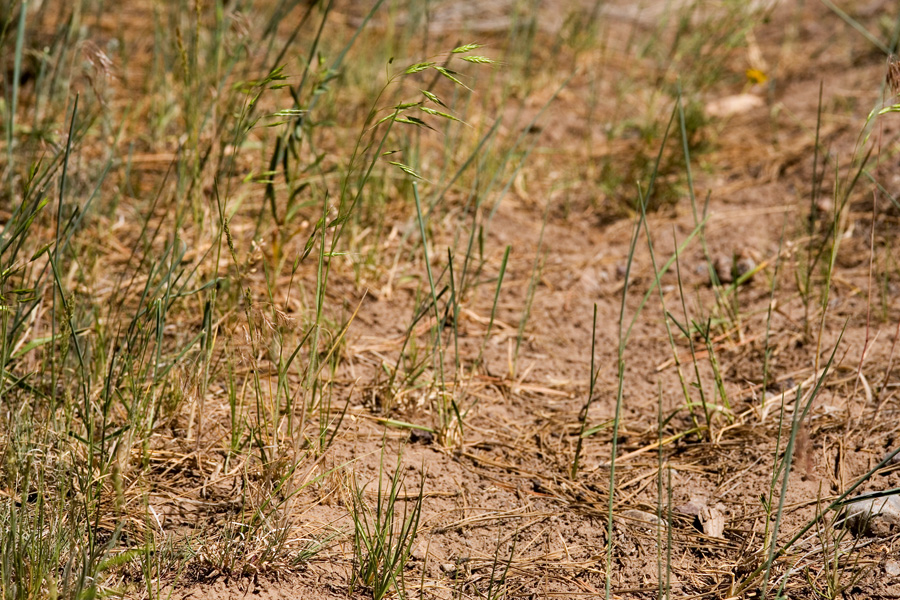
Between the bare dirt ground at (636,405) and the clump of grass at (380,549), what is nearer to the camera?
the clump of grass at (380,549)

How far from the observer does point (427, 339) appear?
2.27 m

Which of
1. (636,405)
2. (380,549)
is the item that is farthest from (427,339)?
(380,549)

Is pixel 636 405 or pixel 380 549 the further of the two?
pixel 636 405

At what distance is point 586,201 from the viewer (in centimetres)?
305

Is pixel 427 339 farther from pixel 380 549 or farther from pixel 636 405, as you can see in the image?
pixel 380 549

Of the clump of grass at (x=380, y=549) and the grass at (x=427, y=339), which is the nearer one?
the clump of grass at (x=380, y=549)

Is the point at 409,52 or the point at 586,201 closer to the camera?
the point at 586,201

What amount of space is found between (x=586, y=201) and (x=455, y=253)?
29.6 inches

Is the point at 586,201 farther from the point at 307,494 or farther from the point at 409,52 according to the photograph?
the point at 307,494

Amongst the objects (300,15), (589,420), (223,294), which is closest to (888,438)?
(589,420)

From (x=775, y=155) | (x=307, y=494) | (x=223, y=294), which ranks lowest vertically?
(x=307, y=494)

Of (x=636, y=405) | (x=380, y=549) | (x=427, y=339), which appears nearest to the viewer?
(x=380, y=549)

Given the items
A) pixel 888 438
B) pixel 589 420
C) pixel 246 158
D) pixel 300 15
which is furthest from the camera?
pixel 300 15

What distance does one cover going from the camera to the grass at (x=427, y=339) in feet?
4.82
